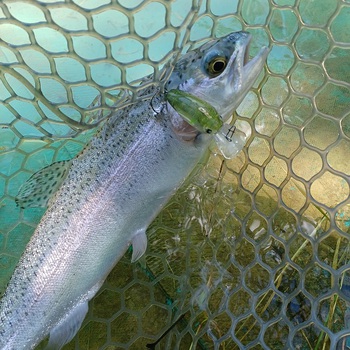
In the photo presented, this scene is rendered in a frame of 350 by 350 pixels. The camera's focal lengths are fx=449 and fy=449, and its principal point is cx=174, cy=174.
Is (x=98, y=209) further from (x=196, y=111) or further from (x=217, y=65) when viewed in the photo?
(x=217, y=65)

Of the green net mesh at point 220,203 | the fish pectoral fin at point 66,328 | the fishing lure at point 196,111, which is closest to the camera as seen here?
the fishing lure at point 196,111

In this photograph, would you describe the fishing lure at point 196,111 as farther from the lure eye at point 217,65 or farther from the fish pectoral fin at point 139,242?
the fish pectoral fin at point 139,242

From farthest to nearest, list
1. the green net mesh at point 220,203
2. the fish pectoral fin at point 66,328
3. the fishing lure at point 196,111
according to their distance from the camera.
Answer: the green net mesh at point 220,203
the fish pectoral fin at point 66,328
the fishing lure at point 196,111

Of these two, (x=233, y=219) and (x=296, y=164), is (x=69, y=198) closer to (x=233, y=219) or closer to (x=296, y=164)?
(x=233, y=219)

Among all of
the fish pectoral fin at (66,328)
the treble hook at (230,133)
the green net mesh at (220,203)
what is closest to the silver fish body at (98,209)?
the fish pectoral fin at (66,328)

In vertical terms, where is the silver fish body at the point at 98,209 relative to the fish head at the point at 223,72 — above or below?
below

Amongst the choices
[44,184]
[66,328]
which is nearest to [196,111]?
[44,184]

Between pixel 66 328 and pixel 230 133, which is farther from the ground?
pixel 230 133

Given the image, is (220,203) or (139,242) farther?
(220,203)
